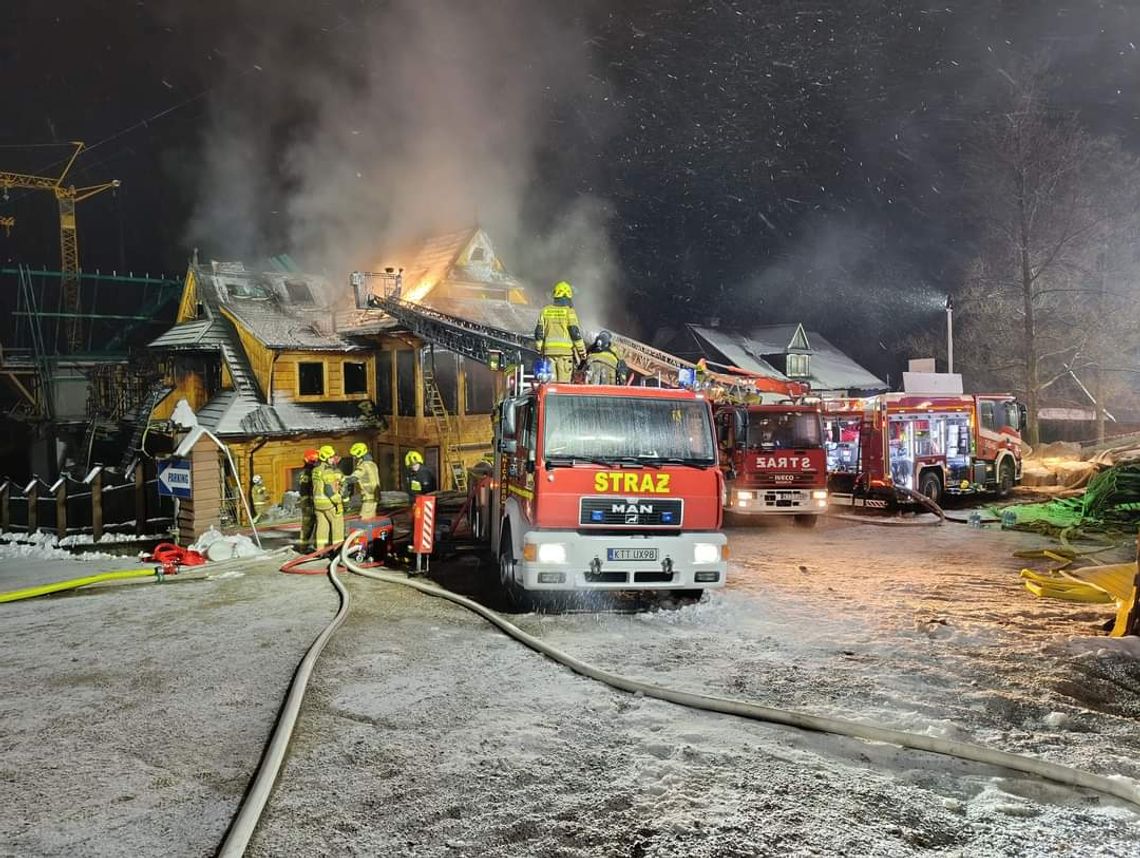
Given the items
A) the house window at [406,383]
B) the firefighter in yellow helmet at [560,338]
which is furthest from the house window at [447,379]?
the firefighter in yellow helmet at [560,338]

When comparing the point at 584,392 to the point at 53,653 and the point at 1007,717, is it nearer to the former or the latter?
the point at 1007,717

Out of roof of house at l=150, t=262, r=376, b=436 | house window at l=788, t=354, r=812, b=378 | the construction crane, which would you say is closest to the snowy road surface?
roof of house at l=150, t=262, r=376, b=436

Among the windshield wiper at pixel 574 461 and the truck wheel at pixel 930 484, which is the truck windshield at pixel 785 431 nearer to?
the truck wheel at pixel 930 484

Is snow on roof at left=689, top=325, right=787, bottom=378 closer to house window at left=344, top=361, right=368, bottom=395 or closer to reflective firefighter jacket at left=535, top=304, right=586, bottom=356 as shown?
house window at left=344, top=361, right=368, bottom=395

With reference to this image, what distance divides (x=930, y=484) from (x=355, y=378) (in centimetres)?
1949

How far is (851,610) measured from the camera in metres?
7.70

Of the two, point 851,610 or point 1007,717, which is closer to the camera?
point 1007,717

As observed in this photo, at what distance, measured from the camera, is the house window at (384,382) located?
2653 cm

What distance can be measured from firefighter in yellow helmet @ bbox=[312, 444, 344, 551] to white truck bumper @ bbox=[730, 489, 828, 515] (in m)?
7.34

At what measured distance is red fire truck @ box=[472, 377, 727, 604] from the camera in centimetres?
708

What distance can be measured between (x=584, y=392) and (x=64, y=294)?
55.1 meters

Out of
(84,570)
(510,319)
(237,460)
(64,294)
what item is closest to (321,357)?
(237,460)

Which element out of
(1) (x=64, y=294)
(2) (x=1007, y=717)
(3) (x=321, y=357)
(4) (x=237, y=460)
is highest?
(1) (x=64, y=294)

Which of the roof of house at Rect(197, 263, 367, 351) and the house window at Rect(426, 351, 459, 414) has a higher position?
the roof of house at Rect(197, 263, 367, 351)
